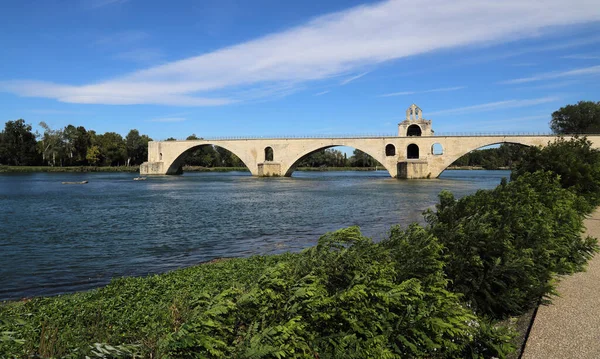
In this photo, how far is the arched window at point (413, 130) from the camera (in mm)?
77875

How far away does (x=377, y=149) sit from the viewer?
244ft

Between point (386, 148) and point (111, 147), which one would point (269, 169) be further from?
point (111, 147)

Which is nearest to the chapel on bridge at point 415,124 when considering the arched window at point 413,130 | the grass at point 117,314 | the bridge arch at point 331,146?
the arched window at point 413,130

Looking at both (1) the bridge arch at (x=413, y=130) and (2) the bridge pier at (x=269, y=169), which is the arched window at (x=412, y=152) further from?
(2) the bridge pier at (x=269, y=169)

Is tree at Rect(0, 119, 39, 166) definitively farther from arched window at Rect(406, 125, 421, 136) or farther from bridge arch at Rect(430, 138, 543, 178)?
bridge arch at Rect(430, 138, 543, 178)

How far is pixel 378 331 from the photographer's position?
4.30 m

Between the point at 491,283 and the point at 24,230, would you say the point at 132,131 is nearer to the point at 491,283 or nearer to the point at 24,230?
the point at 24,230

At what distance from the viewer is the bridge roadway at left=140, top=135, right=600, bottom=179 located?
2749 inches

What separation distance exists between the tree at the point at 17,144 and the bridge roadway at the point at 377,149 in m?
32.3

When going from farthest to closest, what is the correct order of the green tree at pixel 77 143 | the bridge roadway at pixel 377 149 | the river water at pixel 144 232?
1. the green tree at pixel 77 143
2. the bridge roadway at pixel 377 149
3. the river water at pixel 144 232

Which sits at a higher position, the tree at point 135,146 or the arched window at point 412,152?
the tree at point 135,146

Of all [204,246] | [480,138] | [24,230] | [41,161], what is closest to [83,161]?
[41,161]

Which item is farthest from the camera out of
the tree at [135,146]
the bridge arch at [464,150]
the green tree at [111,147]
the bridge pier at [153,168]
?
the tree at [135,146]

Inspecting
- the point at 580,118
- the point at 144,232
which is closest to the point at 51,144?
Result: the point at 144,232
